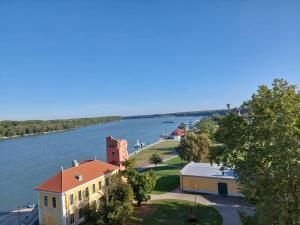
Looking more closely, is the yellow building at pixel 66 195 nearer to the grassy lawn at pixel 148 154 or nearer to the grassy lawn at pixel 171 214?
the grassy lawn at pixel 171 214

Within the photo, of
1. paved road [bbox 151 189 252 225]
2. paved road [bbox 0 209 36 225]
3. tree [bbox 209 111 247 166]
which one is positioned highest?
tree [bbox 209 111 247 166]

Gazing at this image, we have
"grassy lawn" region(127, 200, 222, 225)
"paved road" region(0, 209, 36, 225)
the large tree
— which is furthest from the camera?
"paved road" region(0, 209, 36, 225)

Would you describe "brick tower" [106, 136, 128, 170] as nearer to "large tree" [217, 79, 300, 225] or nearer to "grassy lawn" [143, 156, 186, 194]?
"grassy lawn" [143, 156, 186, 194]

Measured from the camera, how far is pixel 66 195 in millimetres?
29094

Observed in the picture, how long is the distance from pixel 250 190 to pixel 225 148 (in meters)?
3.76

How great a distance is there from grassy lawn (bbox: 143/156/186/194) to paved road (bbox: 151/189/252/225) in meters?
1.86

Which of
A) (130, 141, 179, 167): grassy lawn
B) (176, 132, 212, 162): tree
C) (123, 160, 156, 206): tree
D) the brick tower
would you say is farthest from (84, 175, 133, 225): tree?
(130, 141, 179, 167): grassy lawn

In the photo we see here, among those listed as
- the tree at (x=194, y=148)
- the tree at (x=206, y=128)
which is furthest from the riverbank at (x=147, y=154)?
the tree at (x=194, y=148)

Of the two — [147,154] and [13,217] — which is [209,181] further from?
[147,154]

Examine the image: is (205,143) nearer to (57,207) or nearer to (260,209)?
(57,207)

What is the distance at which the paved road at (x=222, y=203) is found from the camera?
1121 inches

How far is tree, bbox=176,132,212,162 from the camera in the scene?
4684cm

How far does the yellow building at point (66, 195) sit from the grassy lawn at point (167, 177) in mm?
9882

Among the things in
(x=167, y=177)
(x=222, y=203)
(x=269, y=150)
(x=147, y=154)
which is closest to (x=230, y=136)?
(x=269, y=150)
